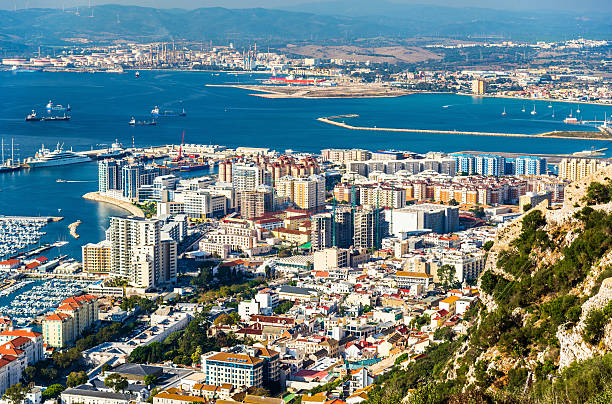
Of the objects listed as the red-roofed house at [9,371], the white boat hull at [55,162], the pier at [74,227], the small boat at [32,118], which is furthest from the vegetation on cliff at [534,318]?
the small boat at [32,118]

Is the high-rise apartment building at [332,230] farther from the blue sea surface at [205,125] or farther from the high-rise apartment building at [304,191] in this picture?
the blue sea surface at [205,125]

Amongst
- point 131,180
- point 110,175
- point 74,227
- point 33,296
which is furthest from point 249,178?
point 33,296

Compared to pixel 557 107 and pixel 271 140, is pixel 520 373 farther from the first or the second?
pixel 557 107

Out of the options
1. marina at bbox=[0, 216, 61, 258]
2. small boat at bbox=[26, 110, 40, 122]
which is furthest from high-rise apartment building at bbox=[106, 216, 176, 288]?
small boat at bbox=[26, 110, 40, 122]

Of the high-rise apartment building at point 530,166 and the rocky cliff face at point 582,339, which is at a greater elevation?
the rocky cliff face at point 582,339

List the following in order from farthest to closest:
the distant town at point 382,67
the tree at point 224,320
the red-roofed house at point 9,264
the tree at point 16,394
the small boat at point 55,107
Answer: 1. the distant town at point 382,67
2. the small boat at point 55,107
3. the red-roofed house at point 9,264
4. the tree at point 224,320
5. the tree at point 16,394

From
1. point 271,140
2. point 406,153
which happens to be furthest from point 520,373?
point 271,140

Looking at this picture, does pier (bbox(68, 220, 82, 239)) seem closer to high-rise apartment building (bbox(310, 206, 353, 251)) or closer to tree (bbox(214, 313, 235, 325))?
high-rise apartment building (bbox(310, 206, 353, 251))

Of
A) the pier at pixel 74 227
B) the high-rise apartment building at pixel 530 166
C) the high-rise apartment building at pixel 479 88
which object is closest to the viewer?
the pier at pixel 74 227
